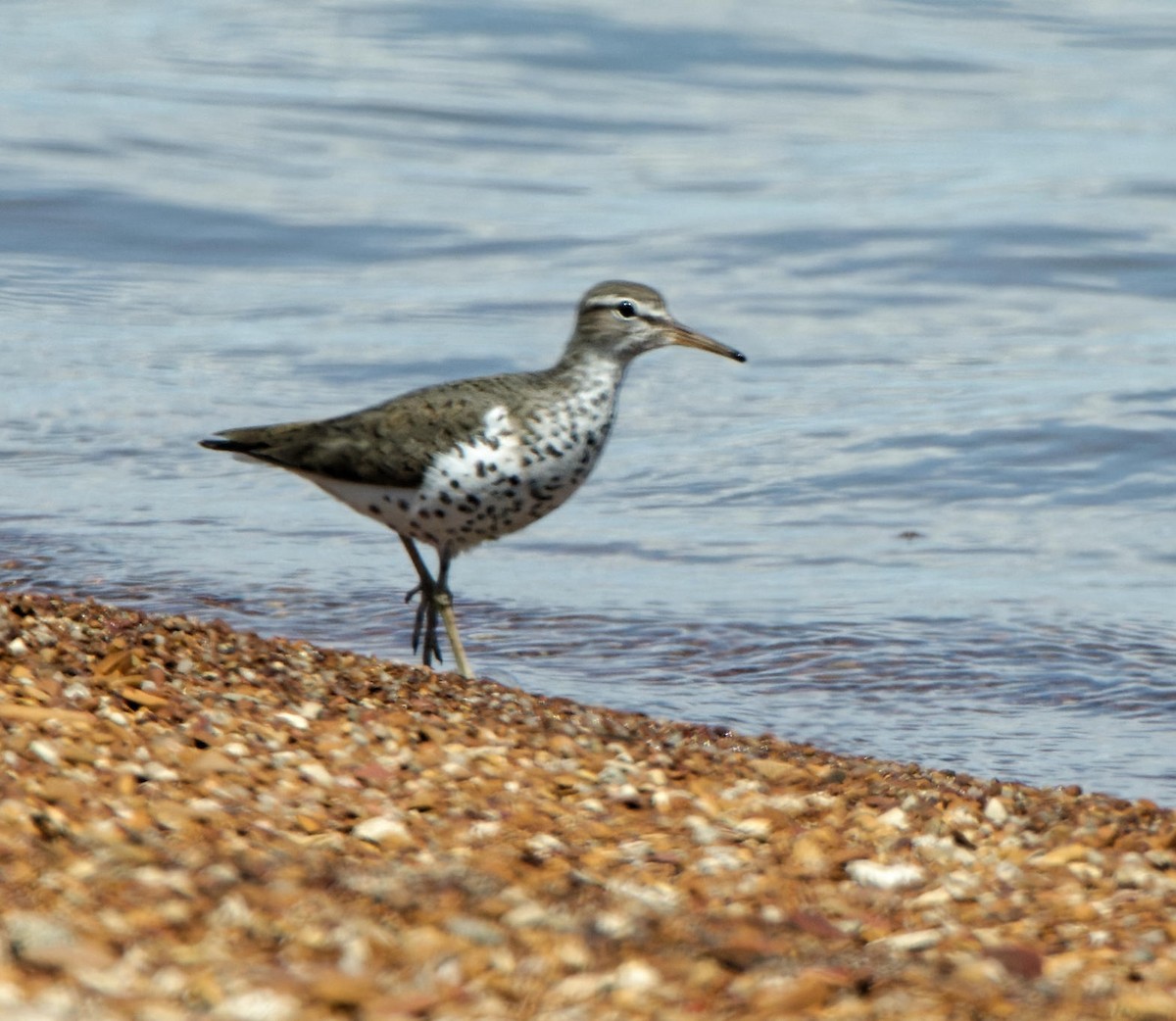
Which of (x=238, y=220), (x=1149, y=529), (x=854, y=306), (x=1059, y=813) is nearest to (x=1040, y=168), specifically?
(x=854, y=306)

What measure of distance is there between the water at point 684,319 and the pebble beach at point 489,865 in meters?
2.09

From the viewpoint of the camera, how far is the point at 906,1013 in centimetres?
328

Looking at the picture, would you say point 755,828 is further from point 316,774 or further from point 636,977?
point 636,977

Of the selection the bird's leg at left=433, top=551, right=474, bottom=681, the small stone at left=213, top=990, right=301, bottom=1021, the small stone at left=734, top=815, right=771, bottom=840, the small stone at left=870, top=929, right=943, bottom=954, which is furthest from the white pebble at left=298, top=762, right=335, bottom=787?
the bird's leg at left=433, top=551, right=474, bottom=681

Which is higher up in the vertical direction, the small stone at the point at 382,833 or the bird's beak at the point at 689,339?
the bird's beak at the point at 689,339

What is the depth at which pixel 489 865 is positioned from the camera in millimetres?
4023

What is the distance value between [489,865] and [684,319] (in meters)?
11.9

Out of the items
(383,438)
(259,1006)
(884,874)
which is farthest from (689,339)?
(259,1006)

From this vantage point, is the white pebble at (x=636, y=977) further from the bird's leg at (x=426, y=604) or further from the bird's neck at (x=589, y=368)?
the bird's leg at (x=426, y=604)

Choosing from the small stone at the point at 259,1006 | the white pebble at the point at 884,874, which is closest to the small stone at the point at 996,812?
the white pebble at the point at 884,874

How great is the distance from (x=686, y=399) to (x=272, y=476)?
3.37m

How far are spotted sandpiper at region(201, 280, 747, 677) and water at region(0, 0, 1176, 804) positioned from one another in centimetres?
106

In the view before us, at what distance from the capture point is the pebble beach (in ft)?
10.5

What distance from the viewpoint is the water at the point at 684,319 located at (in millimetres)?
8633
